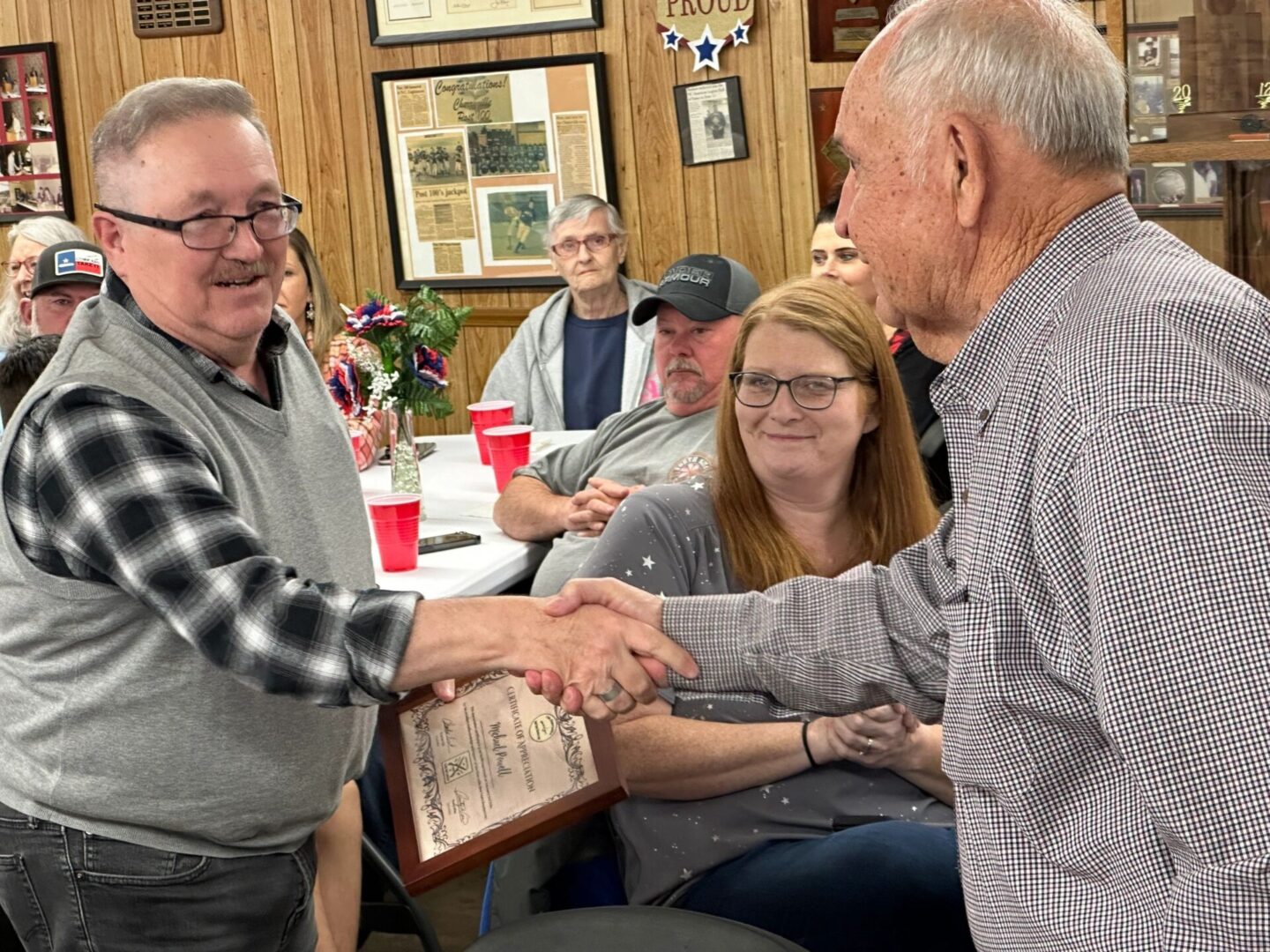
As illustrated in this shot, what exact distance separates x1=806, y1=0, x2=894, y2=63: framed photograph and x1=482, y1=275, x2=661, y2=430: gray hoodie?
1015 mm

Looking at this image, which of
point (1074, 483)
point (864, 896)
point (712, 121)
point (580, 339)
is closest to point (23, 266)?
point (580, 339)

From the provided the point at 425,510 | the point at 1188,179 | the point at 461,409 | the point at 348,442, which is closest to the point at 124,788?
the point at 348,442

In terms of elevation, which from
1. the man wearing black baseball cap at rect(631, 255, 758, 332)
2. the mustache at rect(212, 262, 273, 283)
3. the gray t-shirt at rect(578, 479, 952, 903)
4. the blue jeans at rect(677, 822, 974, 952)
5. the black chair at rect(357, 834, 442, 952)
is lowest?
the black chair at rect(357, 834, 442, 952)

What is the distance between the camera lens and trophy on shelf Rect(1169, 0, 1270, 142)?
87.0 inches

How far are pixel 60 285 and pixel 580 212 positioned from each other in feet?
6.58

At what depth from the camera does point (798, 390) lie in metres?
→ 2.25

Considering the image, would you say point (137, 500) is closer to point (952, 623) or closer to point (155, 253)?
point (155, 253)

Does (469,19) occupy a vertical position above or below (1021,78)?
above

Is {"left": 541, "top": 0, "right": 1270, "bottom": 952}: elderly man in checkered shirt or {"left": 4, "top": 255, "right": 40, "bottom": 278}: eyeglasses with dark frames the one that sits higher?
{"left": 4, "top": 255, "right": 40, "bottom": 278}: eyeglasses with dark frames

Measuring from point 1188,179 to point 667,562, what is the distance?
1.58 m

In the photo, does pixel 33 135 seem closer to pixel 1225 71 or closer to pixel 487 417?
pixel 487 417

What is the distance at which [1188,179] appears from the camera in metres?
2.99

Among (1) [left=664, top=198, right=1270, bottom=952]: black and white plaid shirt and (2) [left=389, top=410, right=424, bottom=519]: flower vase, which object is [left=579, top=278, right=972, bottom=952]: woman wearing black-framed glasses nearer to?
(1) [left=664, top=198, right=1270, bottom=952]: black and white plaid shirt

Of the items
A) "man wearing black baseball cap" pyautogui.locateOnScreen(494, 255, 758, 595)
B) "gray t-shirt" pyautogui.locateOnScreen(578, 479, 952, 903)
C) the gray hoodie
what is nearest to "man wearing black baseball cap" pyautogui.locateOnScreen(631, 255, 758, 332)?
"man wearing black baseball cap" pyautogui.locateOnScreen(494, 255, 758, 595)
